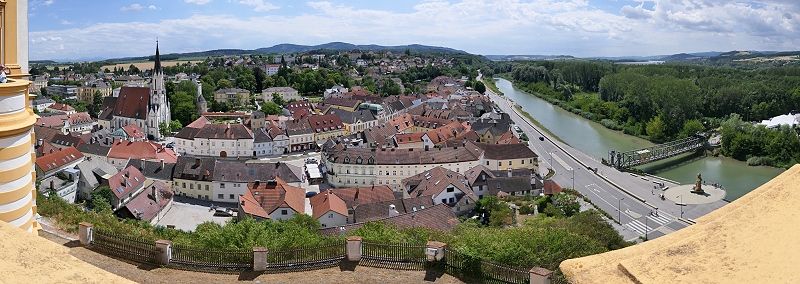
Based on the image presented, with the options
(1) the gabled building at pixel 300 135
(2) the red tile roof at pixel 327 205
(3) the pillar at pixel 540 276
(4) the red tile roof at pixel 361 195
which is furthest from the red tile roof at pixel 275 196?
(1) the gabled building at pixel 300 135

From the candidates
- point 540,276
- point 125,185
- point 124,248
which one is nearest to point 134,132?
point 125,185

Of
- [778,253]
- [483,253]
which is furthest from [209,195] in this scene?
[778,253]

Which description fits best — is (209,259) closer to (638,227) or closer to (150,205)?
(150,205)

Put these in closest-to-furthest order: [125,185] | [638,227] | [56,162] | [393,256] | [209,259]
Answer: [209,259]
[393,256]
[638,227]
[125,185]
[56,162]

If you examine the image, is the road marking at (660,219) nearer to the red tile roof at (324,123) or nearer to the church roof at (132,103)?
the red tile roof at (324,123)

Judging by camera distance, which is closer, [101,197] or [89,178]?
[101,197]
